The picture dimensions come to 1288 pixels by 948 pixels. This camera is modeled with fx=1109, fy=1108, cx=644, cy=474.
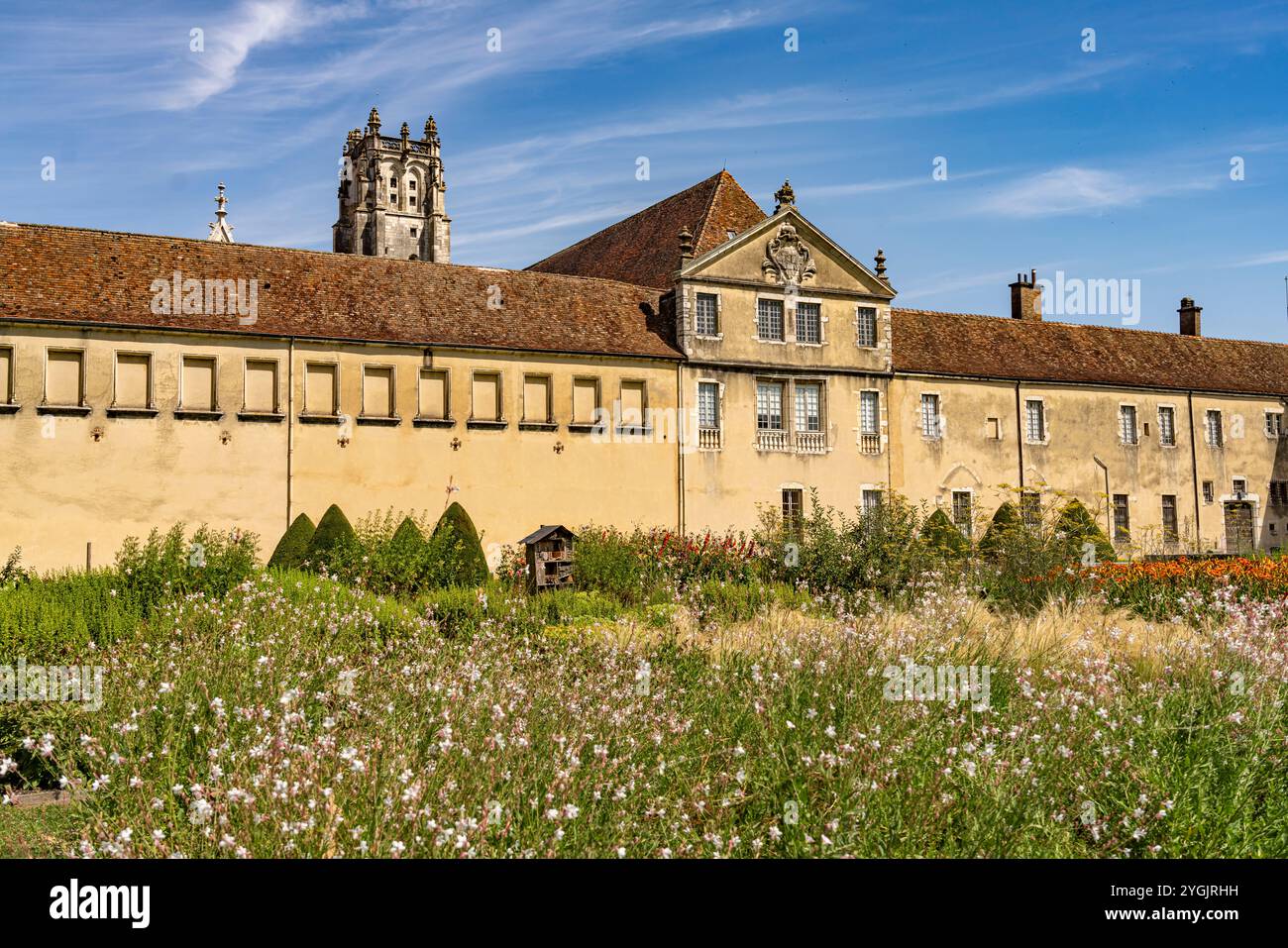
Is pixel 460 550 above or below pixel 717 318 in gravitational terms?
below

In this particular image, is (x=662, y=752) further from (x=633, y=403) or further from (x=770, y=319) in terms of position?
(x=770, y=319)


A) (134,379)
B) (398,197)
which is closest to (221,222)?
(398,197)

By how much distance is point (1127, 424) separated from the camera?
35844mm

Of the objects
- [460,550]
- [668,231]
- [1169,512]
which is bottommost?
[460,550]

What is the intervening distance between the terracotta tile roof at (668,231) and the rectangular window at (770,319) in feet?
7.47

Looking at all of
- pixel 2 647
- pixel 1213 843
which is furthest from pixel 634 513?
pixel 1213 843

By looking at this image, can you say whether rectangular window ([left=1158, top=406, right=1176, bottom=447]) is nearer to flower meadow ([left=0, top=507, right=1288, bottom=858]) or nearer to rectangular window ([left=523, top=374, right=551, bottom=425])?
rectangular window ([left=523, top=374, right=551, bottom=425])

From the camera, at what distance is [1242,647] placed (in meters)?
9.80

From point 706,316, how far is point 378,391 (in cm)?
886

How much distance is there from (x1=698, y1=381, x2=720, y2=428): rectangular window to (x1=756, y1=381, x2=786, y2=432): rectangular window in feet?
3.92

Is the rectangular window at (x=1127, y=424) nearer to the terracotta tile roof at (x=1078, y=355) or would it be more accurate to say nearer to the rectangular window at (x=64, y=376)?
the terracotta tile roof at (x=1078, y=355)

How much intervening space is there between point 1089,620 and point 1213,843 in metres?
6.75

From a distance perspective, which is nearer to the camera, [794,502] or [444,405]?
[444,405]
